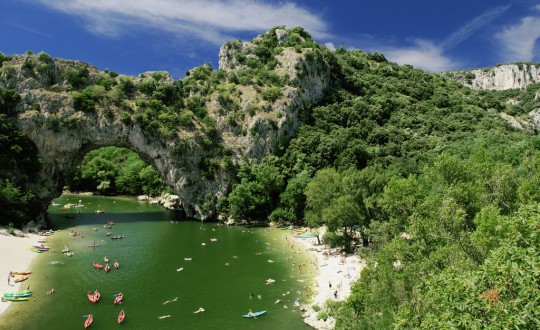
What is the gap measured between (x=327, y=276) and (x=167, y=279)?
52.5 ft

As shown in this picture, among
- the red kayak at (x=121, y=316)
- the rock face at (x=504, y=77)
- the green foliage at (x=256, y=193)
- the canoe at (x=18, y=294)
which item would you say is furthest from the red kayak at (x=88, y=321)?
the rock face at (x=504, y=77)

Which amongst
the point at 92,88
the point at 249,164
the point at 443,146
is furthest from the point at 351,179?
the point at 92,88

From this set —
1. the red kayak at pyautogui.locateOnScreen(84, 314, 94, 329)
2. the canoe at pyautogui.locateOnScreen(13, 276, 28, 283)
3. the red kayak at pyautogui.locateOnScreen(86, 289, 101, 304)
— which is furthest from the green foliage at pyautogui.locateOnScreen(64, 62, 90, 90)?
the red kayak at pyautogui.locateOnScreen(84, 314, 94, 329)

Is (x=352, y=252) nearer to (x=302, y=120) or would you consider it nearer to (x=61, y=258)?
(x=61, y=258)

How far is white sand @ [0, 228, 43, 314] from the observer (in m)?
33.3

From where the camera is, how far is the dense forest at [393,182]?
1134 centimetres

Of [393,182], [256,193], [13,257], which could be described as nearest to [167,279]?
[13,257]

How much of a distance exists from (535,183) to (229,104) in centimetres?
5944

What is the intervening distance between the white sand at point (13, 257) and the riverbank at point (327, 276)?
78.1 ft

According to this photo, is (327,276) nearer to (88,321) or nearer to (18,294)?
(88,321)

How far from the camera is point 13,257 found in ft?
134

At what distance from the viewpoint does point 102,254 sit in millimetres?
45375

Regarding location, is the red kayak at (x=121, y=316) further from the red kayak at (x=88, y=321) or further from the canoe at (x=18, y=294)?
the canoe at (x=18, y=294)

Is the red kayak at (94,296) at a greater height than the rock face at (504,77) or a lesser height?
lesser
